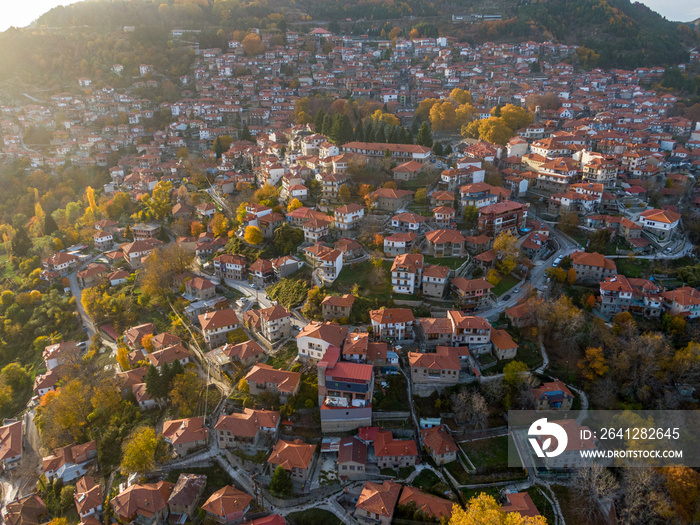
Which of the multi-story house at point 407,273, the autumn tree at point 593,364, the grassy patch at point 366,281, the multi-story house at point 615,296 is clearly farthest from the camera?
the grassy patch at point 366,281

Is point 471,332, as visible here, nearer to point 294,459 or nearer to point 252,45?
point 294,459

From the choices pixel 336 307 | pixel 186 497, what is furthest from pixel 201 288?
pixel 186 497

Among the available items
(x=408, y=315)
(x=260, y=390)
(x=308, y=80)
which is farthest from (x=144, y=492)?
(x=308, y=80)

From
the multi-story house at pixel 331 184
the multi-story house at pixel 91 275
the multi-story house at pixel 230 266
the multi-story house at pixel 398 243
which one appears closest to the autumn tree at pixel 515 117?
the multi-story house at pixel 331 184

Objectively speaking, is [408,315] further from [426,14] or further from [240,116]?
[426,14]

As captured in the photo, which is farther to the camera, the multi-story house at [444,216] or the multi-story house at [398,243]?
the multi-story house at [444,216]

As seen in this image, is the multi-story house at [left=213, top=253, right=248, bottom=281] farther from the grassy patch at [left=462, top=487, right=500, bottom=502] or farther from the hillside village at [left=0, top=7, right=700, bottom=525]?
the grassy patch at [left=462, top=487, right=500, bottom=502]

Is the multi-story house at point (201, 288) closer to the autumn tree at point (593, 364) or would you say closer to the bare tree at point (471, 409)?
the bare tree at point (471, 409)
